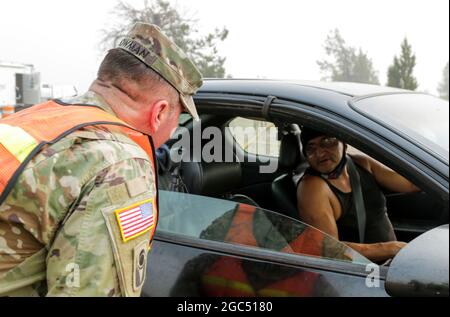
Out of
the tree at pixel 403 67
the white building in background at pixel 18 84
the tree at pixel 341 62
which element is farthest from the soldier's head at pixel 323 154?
the tree at pixel 341 62

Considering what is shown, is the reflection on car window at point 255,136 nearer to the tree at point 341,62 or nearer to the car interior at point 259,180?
the car interior at point 259,180

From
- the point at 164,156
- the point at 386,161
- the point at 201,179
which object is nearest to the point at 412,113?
the point at 386,161

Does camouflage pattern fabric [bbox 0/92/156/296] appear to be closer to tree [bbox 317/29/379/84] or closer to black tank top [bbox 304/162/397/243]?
black tank top [bbox 304/162/397/243]

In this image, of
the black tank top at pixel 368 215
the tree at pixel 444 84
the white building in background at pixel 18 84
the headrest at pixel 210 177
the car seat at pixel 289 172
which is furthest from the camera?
the tree at pixel 444 84

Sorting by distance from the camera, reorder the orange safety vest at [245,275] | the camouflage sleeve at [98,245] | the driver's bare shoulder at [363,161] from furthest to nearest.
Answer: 1. the driver's bare shoulder at [363,161]
2. the orange safety vest at [245,275]
3. the camouflage sleeve at [98,245]

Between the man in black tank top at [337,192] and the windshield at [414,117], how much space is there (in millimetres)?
407

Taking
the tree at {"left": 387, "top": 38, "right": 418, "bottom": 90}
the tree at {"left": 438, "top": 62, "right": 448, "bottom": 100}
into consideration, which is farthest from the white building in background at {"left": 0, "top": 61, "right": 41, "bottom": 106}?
the tree at {"left": 438, "top": 62, "right": 448, "bottom": 100}

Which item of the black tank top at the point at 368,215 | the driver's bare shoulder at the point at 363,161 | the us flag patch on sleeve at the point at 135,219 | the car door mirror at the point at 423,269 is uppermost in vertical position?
the us flag patch on sleeve at the point at 135,219

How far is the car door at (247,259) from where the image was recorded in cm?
134

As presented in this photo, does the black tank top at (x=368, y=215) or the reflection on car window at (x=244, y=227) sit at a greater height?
the reflection on car window at (x=244, y=227)

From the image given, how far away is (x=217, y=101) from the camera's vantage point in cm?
173
